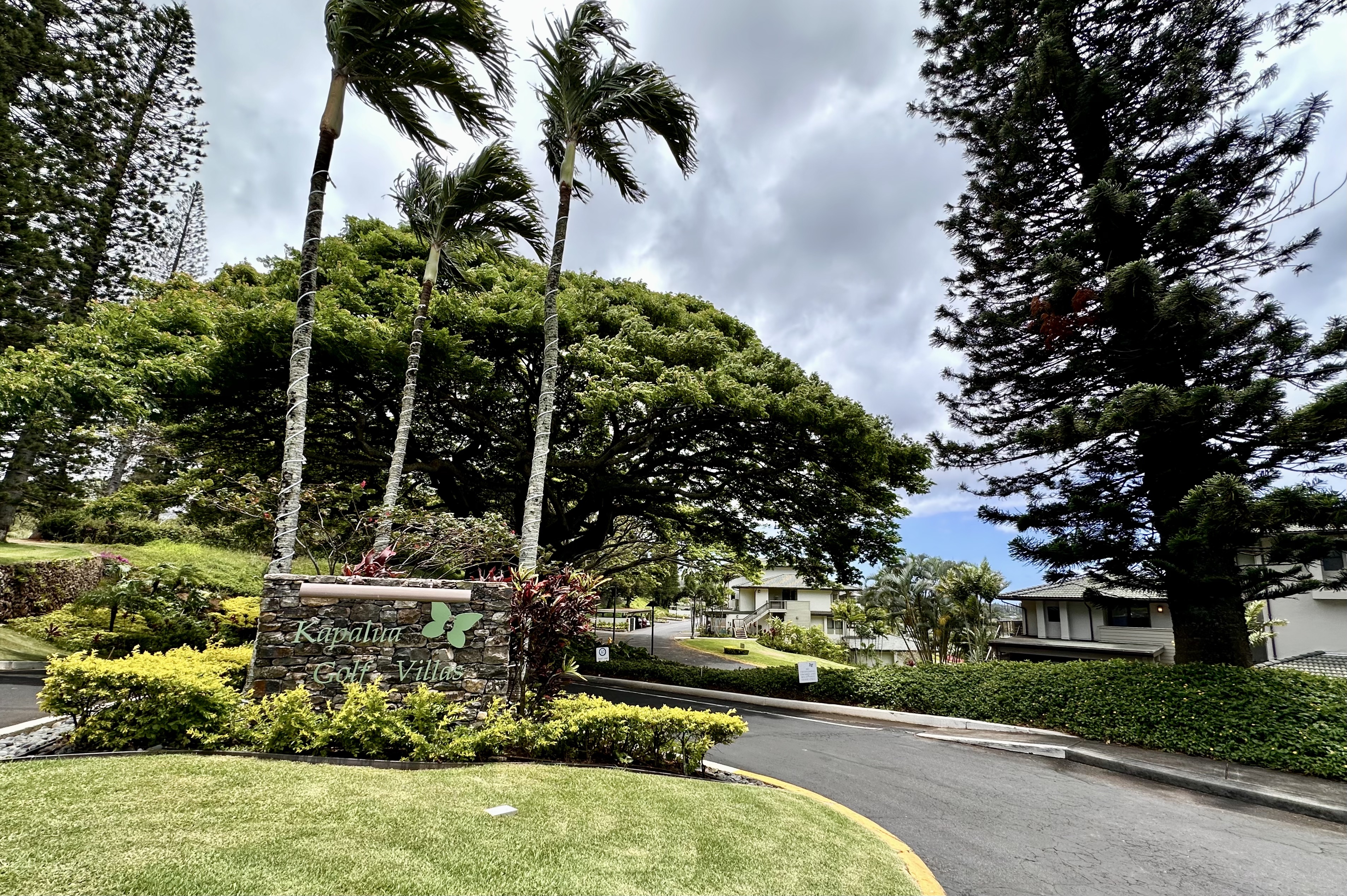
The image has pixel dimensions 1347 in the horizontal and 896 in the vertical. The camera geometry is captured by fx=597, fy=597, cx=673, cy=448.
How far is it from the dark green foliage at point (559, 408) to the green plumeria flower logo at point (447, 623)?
5362 millimetres

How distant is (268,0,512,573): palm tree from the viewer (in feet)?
22.5

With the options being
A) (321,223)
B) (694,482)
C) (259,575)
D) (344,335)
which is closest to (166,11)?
(344,335)

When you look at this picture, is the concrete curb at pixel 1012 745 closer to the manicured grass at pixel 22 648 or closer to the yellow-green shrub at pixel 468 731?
the yellow-green shrub at pixel 468 731

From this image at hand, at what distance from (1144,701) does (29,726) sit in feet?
47.3

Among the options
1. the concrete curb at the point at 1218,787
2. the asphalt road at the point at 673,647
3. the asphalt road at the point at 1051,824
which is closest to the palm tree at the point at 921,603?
the asphalt road at the point at 673,647

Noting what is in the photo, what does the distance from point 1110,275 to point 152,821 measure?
13.5 meters

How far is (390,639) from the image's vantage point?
6281 millimetres

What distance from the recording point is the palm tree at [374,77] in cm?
687

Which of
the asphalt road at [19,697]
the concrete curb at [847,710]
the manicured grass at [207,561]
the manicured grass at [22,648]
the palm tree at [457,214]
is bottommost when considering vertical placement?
the concrete curb at [847,710]

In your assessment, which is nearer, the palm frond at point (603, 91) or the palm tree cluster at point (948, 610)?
the palm frond at point (603, 91)

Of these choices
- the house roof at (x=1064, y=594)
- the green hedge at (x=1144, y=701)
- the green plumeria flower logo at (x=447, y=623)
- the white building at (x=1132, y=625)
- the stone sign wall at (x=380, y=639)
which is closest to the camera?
the stone sign wall at (x=380, y=639)

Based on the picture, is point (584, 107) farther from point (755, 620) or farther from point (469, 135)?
point (755, 620)

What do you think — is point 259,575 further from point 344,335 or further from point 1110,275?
point 1110,275

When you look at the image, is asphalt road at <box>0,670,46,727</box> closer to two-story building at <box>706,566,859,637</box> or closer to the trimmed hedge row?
the trimmed hedge row
